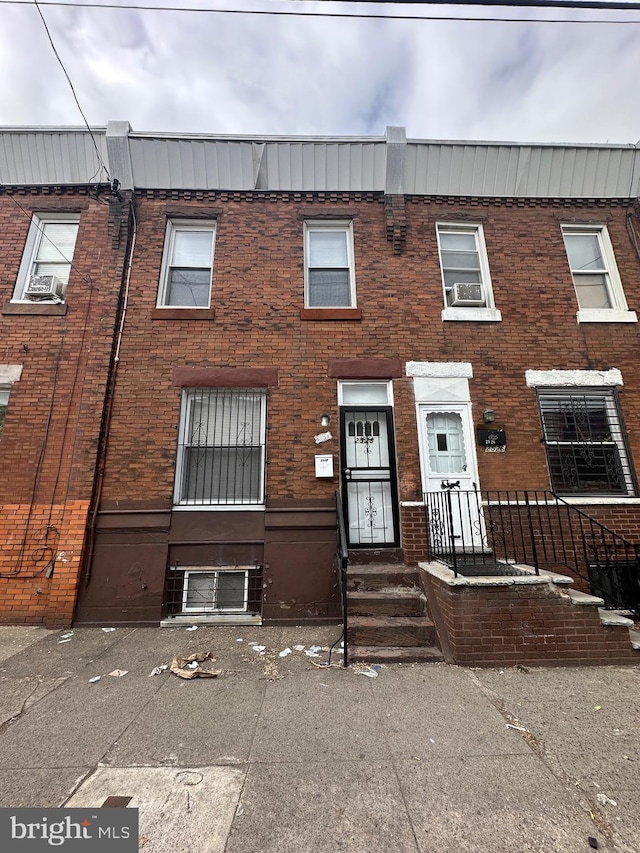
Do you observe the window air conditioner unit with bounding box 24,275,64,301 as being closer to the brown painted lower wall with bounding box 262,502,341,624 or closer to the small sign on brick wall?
the brown painted lower wall with bounding box 262,502,341,624

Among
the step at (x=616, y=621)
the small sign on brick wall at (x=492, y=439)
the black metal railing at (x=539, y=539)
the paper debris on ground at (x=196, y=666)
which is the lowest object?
the paper debris on ground at (x=196, y=666)

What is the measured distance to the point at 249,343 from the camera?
20.7 ft

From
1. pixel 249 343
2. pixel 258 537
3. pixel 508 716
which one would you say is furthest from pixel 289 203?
pixel 508 716

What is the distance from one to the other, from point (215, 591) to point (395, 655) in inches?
106

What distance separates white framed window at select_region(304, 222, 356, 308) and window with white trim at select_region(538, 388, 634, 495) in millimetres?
3714

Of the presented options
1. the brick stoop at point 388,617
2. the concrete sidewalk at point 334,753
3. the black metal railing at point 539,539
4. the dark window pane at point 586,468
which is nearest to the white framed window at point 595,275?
the dark window pane at point 586,468

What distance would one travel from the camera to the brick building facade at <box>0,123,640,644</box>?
5547mm

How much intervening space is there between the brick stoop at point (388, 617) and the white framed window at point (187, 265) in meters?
5.11

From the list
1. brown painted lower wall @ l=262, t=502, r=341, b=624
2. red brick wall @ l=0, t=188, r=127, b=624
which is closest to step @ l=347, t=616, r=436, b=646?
brown painted lower wall @ l=262, t=502, r=341, b=624

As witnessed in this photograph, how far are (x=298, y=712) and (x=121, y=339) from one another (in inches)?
226

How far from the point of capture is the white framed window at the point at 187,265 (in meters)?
6.70

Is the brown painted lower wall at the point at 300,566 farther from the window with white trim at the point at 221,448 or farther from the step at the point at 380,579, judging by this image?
the window with white trim at the point at 221,448

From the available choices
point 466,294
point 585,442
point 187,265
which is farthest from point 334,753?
point 187,265

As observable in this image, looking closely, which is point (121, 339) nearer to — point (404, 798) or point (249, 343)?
point (249, 343)
